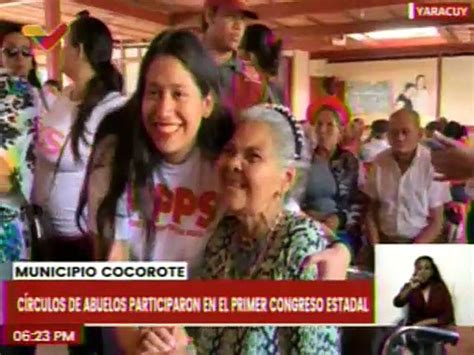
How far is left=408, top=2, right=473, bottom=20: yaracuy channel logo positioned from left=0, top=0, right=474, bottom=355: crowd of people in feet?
0.56

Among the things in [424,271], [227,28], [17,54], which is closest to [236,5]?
[227,28]

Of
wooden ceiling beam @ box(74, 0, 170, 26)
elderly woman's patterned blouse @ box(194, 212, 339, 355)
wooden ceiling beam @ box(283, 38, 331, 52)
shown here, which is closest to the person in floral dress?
elderly woman's patterned blouse @ box(194, 212, 339, 355)

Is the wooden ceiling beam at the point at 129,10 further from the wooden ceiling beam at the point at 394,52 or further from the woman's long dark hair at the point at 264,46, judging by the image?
the wooden ceiling beam at the point at 394,52

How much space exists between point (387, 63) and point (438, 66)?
0.28 ft

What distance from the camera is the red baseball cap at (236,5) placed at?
1562 mm

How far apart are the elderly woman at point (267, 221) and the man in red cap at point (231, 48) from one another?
0.03 m

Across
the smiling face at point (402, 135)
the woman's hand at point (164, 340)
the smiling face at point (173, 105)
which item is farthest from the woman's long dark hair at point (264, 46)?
the woman's hand at point (164, 340)

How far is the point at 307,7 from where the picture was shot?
1.57 m

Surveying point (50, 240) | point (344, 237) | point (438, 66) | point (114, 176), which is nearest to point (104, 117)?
point (114, 176)

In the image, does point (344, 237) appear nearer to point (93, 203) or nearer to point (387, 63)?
point (387, 63)

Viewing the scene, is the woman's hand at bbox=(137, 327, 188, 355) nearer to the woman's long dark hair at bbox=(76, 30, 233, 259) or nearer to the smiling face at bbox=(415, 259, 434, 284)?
the woman's long dark hair at bbox=(76, 30, 233, 259)

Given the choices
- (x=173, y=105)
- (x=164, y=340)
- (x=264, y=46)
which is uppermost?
(x=264, y=46)

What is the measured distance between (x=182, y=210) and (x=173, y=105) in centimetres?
18

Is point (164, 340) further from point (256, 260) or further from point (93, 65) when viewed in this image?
point (93, 65)
